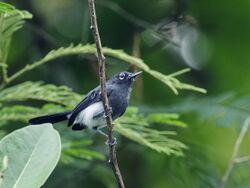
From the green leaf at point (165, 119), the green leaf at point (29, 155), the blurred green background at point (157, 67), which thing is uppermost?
the green leaf at point (29, 155)

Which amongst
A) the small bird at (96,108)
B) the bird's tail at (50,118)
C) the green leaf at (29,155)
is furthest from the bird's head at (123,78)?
the green leaf at (29,155)

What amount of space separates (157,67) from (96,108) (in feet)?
5.94

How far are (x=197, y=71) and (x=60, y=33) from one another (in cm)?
111

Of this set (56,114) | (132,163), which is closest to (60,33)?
(132,163)

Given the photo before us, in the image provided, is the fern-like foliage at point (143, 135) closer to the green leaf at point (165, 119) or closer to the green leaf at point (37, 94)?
the green leaf at point (165, 119)

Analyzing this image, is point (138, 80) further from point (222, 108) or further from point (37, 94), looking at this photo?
point (37, 94)

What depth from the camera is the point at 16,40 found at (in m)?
6.18

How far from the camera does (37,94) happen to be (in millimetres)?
3918

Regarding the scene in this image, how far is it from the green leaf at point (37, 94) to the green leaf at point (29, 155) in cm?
83

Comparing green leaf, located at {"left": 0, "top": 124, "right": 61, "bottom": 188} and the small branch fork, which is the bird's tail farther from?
the small branch fork

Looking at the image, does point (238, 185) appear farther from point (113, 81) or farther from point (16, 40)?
point (16, 40)

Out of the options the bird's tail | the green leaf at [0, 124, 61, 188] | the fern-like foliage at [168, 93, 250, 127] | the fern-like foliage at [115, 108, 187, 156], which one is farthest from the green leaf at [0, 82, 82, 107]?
the fern-like foliage at [168, 93, 250, 127]

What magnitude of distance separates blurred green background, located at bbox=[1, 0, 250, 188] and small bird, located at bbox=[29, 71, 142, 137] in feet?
2.24

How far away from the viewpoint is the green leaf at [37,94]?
3.85 m
